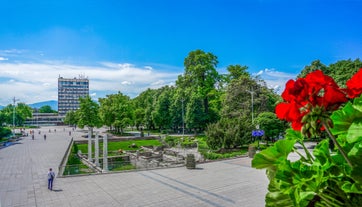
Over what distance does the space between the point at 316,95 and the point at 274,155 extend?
0.38 metres

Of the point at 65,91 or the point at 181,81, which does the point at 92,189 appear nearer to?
the point at 181,81

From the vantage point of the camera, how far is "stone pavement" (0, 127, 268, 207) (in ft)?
38.5

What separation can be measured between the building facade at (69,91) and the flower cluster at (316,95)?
18036 centimetres

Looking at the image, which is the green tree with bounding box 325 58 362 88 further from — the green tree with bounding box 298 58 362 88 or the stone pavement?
the stone pavement

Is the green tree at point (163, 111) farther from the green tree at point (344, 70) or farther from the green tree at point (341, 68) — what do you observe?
the green tree at point (344, 70)

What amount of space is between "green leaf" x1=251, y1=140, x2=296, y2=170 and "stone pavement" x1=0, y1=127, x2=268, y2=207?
10386 millimetres

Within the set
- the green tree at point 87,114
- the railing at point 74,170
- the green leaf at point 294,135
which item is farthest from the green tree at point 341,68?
the green tree at point 87,114

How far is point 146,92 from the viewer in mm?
78250

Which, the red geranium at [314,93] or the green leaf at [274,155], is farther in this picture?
the green leaf at [274,155]

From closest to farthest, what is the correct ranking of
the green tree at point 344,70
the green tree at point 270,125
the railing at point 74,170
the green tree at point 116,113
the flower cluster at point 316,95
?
the flower cluster at point 316,95, the railing at point 74,170, the green tree at point 344,70, the green tree at point 270,125, the green tree at point 116,113

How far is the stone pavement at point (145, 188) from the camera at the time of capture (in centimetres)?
1175

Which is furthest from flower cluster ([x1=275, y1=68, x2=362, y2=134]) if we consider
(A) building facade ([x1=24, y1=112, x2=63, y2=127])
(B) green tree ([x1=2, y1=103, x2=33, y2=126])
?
(A) building facade ([x1=24, y1=112, x2=63, y2=127])

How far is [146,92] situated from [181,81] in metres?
28.2

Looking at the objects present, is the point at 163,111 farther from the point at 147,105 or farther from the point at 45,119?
the point at 45,119
